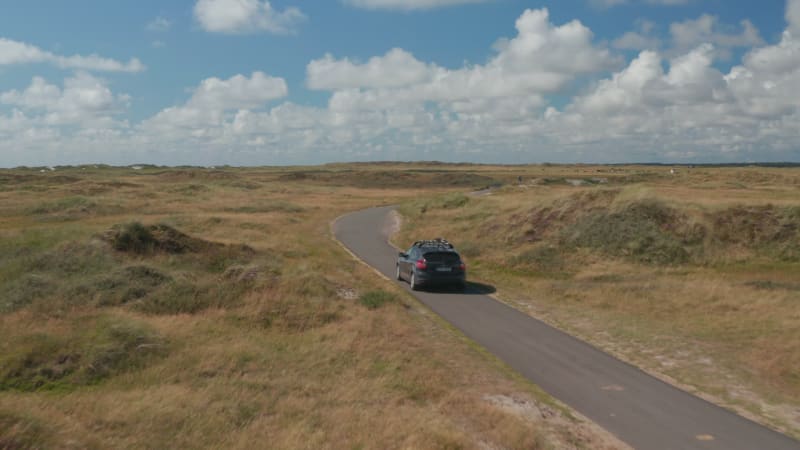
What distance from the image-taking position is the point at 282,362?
1238 centimetres

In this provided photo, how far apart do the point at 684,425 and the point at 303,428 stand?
649 centimetres

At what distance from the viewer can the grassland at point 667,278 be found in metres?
13.0

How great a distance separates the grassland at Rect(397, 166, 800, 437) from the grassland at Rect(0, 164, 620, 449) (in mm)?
3760

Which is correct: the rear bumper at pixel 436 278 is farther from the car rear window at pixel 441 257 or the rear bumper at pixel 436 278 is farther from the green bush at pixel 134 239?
the green bush at pixel 134 239

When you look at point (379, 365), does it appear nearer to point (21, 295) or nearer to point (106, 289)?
point (106, 289)

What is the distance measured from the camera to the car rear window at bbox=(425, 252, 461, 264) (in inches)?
872

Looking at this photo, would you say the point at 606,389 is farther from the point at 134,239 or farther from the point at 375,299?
the point at 134,239

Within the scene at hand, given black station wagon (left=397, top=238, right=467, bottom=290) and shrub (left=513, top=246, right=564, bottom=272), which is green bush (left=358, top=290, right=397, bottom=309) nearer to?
black station wagon (left=397, top=238, right=467, bottom=290)

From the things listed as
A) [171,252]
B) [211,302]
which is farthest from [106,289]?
[171,252]

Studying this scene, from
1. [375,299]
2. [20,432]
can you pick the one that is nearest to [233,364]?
[20,432]

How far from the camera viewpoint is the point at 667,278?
24.1 meters

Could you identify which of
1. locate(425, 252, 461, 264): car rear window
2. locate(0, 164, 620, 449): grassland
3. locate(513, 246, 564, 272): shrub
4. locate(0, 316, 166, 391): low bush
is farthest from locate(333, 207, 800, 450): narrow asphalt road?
locate(513, 246, 564, 272): shrub

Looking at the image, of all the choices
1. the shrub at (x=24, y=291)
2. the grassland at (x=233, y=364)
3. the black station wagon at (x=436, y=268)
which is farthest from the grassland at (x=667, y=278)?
the shrub at (x=24, y=291)

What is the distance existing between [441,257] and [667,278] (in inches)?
396
